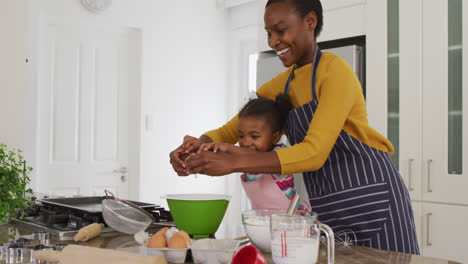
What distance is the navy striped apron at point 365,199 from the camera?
1.38 metres

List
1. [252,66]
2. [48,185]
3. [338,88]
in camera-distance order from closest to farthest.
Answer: [338,88] → [48,185] → [252,66]

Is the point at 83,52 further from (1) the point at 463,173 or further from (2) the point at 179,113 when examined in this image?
(1) the point at 463,173

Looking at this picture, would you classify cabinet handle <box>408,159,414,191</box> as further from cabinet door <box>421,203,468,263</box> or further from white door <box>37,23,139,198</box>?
white door <box>37,23,139,198</box>

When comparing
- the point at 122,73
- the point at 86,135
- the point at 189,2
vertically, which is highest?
the point at 189,2

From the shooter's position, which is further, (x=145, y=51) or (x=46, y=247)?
(x=145, y=51)

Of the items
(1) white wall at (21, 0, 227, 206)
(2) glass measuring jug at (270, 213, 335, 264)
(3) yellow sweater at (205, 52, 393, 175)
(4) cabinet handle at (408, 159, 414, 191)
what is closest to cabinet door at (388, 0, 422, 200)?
(4) cabinet handle at (408, 159, 414, 191)

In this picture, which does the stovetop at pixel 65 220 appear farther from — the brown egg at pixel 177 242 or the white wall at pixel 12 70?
the white wall at pixel 12 70

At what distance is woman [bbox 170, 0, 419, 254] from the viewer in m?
1.29

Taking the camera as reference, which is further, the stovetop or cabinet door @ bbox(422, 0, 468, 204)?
cabinet door @ bbox(422, 0, 468, 204)

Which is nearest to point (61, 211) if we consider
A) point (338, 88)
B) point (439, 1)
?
point (338, 88)

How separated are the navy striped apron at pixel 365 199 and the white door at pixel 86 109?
2884mm

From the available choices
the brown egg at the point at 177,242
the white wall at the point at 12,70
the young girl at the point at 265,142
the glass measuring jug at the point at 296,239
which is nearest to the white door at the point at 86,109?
the white wall at the point at 12,70

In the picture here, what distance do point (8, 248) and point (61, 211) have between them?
1.59 ft

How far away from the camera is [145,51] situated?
4262mm
